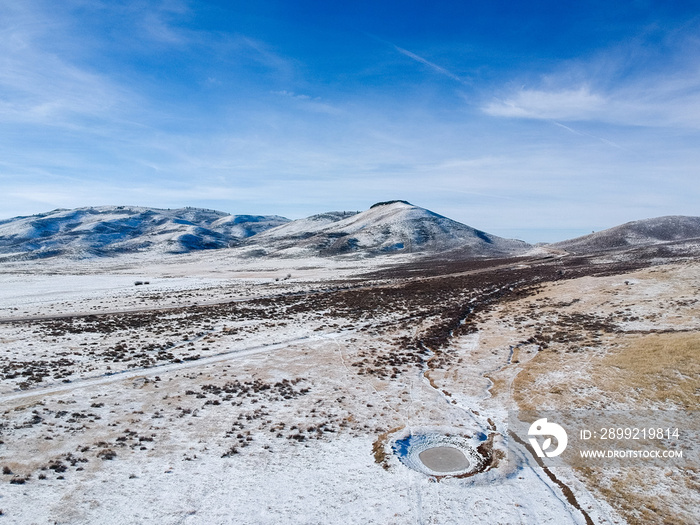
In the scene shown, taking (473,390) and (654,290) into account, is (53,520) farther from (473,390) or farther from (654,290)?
(654,290)

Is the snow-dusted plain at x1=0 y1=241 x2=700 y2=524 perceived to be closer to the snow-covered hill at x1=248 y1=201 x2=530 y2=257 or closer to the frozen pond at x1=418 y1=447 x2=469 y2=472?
the frozen pond at x1=418 y1=447 x2=469 y2=472

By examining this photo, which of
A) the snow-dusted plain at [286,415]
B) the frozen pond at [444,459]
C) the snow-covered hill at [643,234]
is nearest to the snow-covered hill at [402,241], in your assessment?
the snow-covered hill at [643,234]

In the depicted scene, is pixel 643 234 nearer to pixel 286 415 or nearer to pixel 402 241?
pixel 402 241

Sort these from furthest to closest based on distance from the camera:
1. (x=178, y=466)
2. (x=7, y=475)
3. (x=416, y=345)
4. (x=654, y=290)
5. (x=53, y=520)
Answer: (x=654, y=290) < (x=416, y=345) < (x=178, y=466) < (x=7, y=475) < (x=53, y=520)

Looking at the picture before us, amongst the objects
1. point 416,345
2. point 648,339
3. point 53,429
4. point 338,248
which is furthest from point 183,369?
point 338,248

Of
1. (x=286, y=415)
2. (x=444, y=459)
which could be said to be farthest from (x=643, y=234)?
(x=286, y=415)

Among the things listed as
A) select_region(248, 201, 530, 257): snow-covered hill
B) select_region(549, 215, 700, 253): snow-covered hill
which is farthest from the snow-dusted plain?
select_region(549, 215, 700, 253): snow-covered hill
